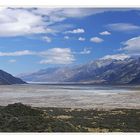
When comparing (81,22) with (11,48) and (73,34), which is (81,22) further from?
(11,48)

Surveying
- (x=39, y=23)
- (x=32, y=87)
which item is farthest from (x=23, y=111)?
(x=39, y=23)

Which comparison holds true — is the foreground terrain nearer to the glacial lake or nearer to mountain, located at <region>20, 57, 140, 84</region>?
the glacial lake

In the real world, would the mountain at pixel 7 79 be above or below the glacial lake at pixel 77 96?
above

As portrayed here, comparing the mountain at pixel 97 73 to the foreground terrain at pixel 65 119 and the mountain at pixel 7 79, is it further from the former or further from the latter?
the foreground terrain at pixel 65 119

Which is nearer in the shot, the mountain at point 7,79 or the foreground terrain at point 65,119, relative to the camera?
the foreground terrain at point 65,119

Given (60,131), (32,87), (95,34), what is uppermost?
(95,34)

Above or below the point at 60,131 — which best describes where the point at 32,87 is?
above

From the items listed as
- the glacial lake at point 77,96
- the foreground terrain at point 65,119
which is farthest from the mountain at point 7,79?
the foreground terrain at point 65,119

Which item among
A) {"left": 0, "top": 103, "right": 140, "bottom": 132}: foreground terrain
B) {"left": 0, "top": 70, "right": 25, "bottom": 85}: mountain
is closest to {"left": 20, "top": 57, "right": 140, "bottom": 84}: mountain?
{"left": 0, "top": 70, "right": 25, "bottom": 85}: mountain
